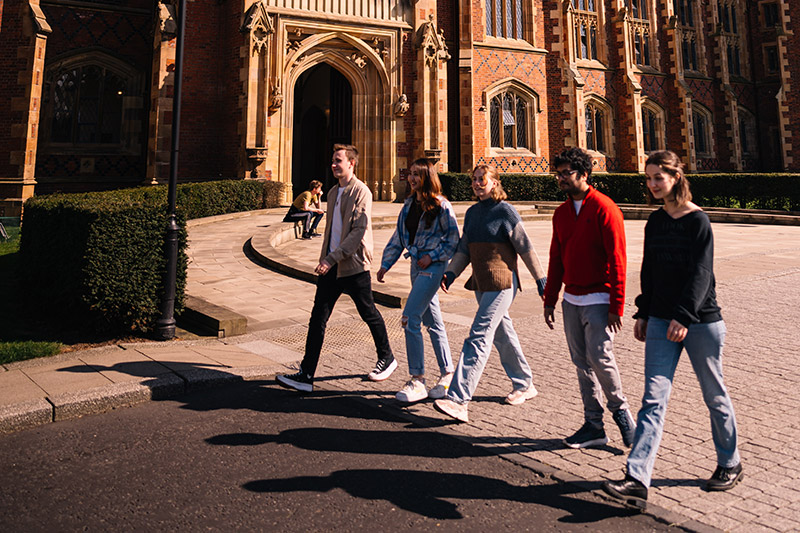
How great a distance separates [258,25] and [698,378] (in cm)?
1721

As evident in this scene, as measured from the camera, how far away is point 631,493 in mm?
2748

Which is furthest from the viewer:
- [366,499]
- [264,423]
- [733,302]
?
[733,302]

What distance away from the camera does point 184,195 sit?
14344mm

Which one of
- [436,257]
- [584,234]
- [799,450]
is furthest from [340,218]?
[799,450]

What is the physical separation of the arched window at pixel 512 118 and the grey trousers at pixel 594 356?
20848mm

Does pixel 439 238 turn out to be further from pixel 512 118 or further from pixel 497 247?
pixel 512 118

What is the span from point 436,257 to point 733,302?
17.4 feet

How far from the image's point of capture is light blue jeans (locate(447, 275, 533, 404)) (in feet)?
12.7

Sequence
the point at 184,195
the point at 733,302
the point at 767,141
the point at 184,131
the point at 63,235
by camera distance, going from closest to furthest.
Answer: the point at 63,235, the point at 733,302, the point at 184,195, the point at 184,131, the point at 767,141

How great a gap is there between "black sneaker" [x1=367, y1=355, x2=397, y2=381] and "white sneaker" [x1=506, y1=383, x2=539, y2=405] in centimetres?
109

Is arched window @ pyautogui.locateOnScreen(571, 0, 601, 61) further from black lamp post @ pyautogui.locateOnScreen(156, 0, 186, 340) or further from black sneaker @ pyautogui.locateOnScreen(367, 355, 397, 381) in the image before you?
black sneaker @ pyautogui.locateOnScreen(367, 355, 397, 381)

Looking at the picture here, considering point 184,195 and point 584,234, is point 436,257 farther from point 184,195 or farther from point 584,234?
point 184,195

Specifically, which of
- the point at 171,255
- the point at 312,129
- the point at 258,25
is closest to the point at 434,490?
the point at 171,255

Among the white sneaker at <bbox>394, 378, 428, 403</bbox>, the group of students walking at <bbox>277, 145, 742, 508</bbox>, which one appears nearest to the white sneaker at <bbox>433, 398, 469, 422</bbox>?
the group of students walking at <bbox>277, 145, 742, 508</bbox>
